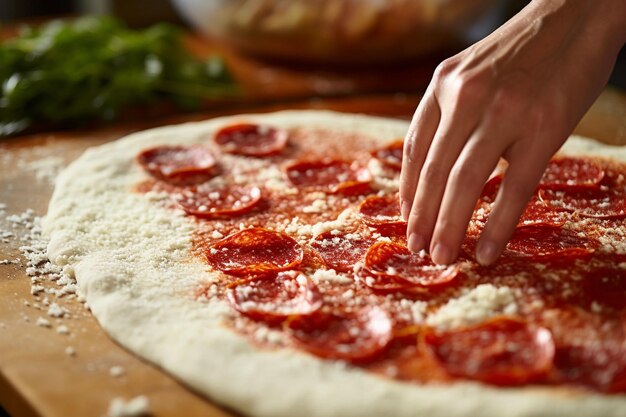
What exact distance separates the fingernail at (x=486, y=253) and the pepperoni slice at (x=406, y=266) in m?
0.07

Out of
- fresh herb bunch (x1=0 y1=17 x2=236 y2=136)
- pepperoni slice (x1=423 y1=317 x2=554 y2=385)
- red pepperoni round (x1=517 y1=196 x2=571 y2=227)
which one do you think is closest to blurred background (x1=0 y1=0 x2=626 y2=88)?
fresh herb bunch (x1=0 y1=17 x2=236 y2=136)

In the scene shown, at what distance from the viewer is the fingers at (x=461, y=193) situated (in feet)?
6.41

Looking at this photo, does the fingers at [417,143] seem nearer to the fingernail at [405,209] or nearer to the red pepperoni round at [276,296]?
the fingernail at [405,209]

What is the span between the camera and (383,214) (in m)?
2.48

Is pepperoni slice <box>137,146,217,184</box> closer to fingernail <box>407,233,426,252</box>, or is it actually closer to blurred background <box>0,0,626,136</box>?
blurred background <box>0,0,626,136</box>

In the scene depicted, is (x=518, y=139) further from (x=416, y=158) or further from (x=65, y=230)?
(x=65, y=230)

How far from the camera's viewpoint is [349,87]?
4.13 meters

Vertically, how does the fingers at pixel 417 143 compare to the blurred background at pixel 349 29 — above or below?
above

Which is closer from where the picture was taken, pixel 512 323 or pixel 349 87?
pixel 512 323

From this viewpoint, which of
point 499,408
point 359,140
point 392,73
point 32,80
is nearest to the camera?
point 499,408

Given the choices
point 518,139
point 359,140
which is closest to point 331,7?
point 359,140

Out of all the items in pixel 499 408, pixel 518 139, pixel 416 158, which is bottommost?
pixel 499 408

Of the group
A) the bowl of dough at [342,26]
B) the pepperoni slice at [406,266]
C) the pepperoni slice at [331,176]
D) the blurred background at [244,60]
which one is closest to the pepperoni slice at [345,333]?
the pepperoni slice at [406,266]

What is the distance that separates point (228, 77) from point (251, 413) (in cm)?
271
